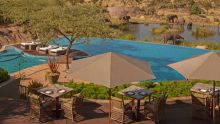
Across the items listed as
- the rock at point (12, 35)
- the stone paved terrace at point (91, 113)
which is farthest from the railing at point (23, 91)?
the rock at point (12, 35)

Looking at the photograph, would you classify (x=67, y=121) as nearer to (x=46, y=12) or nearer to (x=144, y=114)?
(x=144, y=114)

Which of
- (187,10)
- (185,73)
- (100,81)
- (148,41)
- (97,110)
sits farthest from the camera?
(187,10)

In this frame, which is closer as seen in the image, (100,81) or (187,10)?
(100,81)

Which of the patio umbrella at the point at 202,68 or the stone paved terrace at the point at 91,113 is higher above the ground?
the patio umbrella at the point at 202,68

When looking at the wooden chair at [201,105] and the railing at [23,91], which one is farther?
the railing at [23,91]

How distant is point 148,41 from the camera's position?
3262 cm

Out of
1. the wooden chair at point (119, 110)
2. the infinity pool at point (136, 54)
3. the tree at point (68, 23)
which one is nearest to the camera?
the wooden chair at point (119, 110)

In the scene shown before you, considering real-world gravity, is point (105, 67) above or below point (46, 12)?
below

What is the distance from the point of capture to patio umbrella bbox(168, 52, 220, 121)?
30.5 feet

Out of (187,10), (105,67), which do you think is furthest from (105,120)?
(187,10)

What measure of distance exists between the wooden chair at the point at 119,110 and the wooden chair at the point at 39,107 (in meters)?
1.98

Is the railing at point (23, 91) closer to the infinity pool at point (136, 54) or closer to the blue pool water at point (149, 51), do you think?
the infinity pool at point (136, 54)

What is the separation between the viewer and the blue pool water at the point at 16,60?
2314 centimetres

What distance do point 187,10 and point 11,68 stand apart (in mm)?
46715
